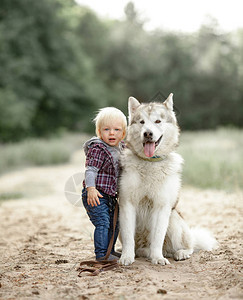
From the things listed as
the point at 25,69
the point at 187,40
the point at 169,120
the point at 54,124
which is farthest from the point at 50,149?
the point at 187,40

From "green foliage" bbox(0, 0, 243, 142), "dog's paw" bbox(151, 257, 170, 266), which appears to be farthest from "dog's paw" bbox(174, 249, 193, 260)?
"green foliage" bbox(0, 0, 243, 142)

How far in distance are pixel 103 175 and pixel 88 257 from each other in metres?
1.04

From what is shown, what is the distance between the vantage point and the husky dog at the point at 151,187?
3.40 meters

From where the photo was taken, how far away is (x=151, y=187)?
3.42 m

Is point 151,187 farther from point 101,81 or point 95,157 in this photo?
point 101,81

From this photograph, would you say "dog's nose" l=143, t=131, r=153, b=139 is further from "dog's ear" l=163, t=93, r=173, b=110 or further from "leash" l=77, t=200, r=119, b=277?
"leash" l=77, t=200, r=119, b=277

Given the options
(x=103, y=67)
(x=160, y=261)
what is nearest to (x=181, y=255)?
(x=160, y=261)

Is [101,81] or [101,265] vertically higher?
[101,81]

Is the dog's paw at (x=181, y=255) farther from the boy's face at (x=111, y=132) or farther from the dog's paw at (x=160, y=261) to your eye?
the boy's face at (x=111, y=132)

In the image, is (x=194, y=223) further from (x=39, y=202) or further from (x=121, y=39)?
(x=121, y=39)

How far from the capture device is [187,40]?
30.2 metres

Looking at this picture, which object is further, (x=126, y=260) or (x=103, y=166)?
(x=103, y=166)

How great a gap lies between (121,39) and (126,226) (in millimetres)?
27019

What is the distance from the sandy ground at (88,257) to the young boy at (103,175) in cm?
37
